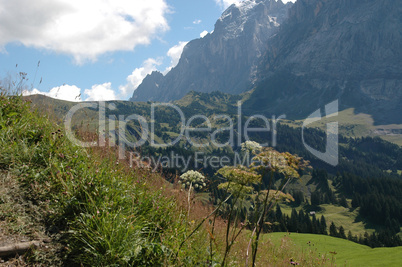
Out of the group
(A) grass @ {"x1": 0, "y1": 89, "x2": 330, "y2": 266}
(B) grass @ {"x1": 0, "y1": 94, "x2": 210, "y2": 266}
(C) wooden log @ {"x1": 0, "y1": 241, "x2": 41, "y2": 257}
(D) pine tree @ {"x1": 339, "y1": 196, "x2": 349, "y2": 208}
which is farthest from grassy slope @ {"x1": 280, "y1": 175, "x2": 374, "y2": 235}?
(C) wooden log @ {"x1": 0, "y1": 241, "x2": 41, "y2": 257}

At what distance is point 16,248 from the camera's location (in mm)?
4414

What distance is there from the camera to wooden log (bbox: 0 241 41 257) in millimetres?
4312

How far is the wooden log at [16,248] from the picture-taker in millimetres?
4312

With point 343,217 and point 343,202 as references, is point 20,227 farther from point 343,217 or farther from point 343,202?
point 343,202

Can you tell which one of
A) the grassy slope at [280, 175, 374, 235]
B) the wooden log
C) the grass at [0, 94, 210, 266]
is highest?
the grass at [0, 94, 210, 266]

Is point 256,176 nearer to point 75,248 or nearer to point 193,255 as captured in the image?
point 193,255

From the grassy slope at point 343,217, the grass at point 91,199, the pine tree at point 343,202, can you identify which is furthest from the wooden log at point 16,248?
the pine tree at point 343,202

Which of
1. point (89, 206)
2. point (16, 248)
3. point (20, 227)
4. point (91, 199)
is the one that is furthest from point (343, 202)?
point (16, 248)

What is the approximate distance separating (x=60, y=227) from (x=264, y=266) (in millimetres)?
4662

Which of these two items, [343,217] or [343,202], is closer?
[343,217]

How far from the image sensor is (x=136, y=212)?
215 inches

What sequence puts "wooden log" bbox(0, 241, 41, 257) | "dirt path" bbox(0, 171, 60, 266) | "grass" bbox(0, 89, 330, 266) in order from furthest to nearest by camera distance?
"grass" bbox(0, 89, 330, 266) < "dirt path" bbox(0, 171, 60, 266) < "wooden log" bbox(0, 241, 41, 257)

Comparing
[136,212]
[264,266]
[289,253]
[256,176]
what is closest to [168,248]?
[136,212]

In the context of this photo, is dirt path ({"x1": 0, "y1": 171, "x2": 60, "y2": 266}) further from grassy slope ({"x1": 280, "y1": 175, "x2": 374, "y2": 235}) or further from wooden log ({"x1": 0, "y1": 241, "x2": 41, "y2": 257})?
grassy slope ({"x1": 280, "y1": 175, "x2": 374, "y2": 235})
